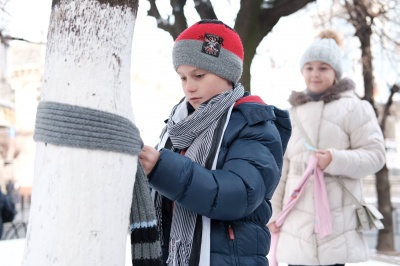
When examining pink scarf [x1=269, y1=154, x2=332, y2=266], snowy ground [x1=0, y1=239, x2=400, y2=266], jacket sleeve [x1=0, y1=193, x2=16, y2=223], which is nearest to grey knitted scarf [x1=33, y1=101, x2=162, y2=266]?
pink scarf [x1=269, y1=154, x2=332, y2=266]

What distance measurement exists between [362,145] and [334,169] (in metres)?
0.33

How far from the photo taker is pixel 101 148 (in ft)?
5.86

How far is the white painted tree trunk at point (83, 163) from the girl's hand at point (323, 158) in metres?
2.62

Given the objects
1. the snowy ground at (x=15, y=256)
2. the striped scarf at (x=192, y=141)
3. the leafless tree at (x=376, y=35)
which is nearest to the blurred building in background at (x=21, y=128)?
the leafless tree at (x=376, y=35)

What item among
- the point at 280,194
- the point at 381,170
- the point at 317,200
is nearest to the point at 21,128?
the point at 381,170

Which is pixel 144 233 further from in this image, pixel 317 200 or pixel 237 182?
pixel 317 200

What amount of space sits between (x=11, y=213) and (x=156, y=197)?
747 cm

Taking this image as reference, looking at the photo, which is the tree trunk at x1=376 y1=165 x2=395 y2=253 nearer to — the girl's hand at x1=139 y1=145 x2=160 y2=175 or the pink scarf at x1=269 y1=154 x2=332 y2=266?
the pink scarf at x1=269 y1=154 x2=332 y2=266

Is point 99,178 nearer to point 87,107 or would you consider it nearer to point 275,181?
point 87,107

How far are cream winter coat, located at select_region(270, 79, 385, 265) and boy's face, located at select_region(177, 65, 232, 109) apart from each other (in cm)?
201

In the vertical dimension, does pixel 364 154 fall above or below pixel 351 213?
above

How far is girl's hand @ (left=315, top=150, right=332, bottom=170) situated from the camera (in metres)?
4.30

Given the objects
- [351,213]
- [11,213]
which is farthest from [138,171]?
[11,213]

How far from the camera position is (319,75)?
15.3 feet
